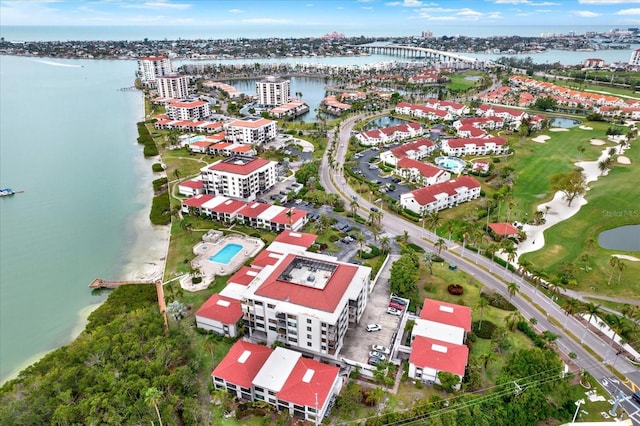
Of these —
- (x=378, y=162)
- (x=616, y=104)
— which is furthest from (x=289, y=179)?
(x=616, y=104)

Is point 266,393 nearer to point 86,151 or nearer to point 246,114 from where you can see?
point 86,151

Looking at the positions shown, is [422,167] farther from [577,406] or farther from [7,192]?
[7,192]

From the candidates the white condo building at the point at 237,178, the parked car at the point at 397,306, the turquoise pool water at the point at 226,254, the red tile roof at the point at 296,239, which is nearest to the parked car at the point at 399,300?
the parked car at the point at 397,306

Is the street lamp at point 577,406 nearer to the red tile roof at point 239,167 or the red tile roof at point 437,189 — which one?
the red tile roof at point 437,189

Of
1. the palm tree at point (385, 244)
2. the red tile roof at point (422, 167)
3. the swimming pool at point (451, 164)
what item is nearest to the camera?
the palm tree at point (385, 244)

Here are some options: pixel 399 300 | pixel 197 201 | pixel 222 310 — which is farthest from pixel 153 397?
pixel 197 201

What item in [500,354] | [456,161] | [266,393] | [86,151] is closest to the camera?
[266,393]

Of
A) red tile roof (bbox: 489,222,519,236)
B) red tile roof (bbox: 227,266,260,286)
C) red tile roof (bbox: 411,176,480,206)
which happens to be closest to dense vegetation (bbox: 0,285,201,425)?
red tile roof (bbox: 227,266,260,286)
